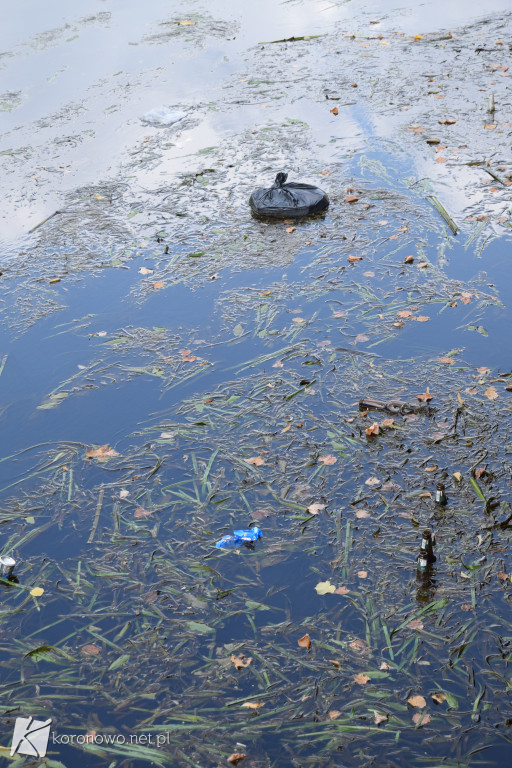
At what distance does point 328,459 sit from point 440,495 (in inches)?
28.1

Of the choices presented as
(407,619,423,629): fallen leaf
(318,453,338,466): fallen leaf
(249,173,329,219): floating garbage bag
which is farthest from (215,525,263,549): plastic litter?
(249,173,329,219): floating garbage bag

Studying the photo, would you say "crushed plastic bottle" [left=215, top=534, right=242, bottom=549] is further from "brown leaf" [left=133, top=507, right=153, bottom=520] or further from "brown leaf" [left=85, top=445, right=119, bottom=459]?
"brown leaf" [left=85, top=445, right=119, bottom=459]

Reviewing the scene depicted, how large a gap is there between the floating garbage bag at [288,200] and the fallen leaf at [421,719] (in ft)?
15.7

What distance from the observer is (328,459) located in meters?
4.10

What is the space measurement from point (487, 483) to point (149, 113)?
724 cm

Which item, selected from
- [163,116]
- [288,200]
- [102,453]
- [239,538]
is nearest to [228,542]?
[239,538]

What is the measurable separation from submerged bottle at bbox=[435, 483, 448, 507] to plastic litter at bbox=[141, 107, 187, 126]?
22.6 feet

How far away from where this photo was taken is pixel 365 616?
3240 mm

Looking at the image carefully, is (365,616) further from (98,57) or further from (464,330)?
(98,57)

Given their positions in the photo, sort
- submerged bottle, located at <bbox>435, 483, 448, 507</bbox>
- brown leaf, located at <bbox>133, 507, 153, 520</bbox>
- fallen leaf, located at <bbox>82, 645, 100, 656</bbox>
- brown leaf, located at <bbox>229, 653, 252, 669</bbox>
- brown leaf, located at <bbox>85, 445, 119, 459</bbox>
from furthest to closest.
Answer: brown leaf, located at <bbox>85, 445, 119, 459</bbox>
brown leaf, located at <bbox>133, 507, 153, 520</bbox>
submerged bottle, located at <bbox>435, 483, 448, 507</bbox>
fallen leaf, located at <bbox>82, 645, 100, 656</bbox>
brown leaf, located at <bbox>229, 653, 252, 669</bbox>

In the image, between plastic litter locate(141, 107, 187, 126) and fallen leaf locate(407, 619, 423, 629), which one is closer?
fallen leaf locate(407, 619, 423, 629)

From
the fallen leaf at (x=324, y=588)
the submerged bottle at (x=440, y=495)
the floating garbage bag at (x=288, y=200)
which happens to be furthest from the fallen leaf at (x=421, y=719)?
the floating garbage bag at (x=288, y=200)

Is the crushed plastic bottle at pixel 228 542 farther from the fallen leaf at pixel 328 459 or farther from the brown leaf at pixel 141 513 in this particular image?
the fallen leaf at pixel 328 459

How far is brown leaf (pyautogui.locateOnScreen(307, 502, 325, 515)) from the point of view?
12.5 feet
